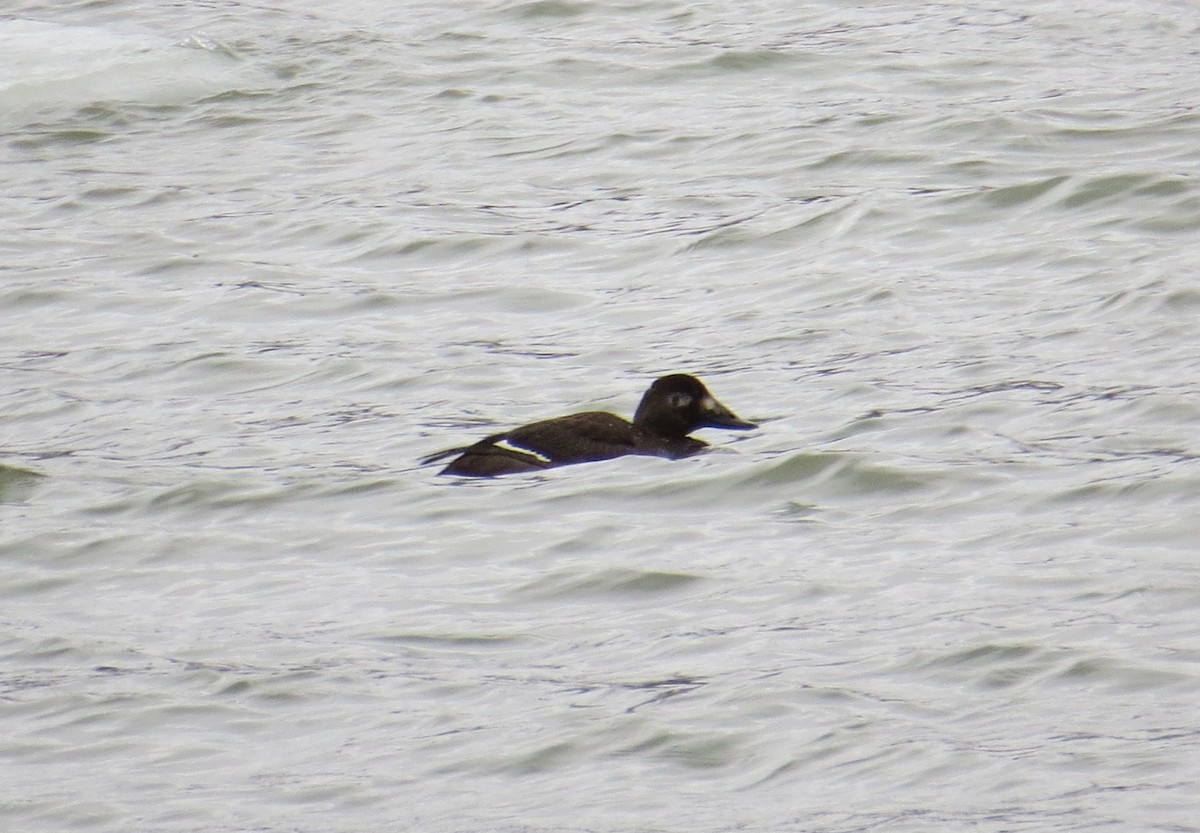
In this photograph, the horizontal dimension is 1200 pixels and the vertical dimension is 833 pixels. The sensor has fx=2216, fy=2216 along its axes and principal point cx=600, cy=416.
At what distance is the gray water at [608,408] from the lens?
5004mm

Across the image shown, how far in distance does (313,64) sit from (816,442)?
7.58 metres

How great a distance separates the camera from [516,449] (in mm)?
7426

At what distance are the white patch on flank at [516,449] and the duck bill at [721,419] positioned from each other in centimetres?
59

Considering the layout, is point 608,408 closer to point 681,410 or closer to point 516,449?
point 681,410

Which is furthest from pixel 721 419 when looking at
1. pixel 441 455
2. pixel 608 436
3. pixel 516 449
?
pixel 441 455

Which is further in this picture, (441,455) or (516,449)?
(441,455)

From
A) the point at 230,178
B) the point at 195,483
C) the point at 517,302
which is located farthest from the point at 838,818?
the point at 230,178

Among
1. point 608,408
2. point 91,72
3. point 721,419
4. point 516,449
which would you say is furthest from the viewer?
point 91,72

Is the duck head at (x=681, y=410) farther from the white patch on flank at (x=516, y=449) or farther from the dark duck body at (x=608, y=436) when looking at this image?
the white patch on flank at (x=516, y=449)

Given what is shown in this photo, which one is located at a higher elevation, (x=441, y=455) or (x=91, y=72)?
(x=91, y=72)

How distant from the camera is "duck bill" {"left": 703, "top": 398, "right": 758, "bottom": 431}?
759cm

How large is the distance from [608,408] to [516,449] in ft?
3.33

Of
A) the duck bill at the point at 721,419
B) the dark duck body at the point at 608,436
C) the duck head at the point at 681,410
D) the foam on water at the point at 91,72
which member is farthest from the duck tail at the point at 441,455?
the foam on water at the point at 91,72

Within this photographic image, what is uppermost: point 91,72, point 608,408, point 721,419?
point 91,72
